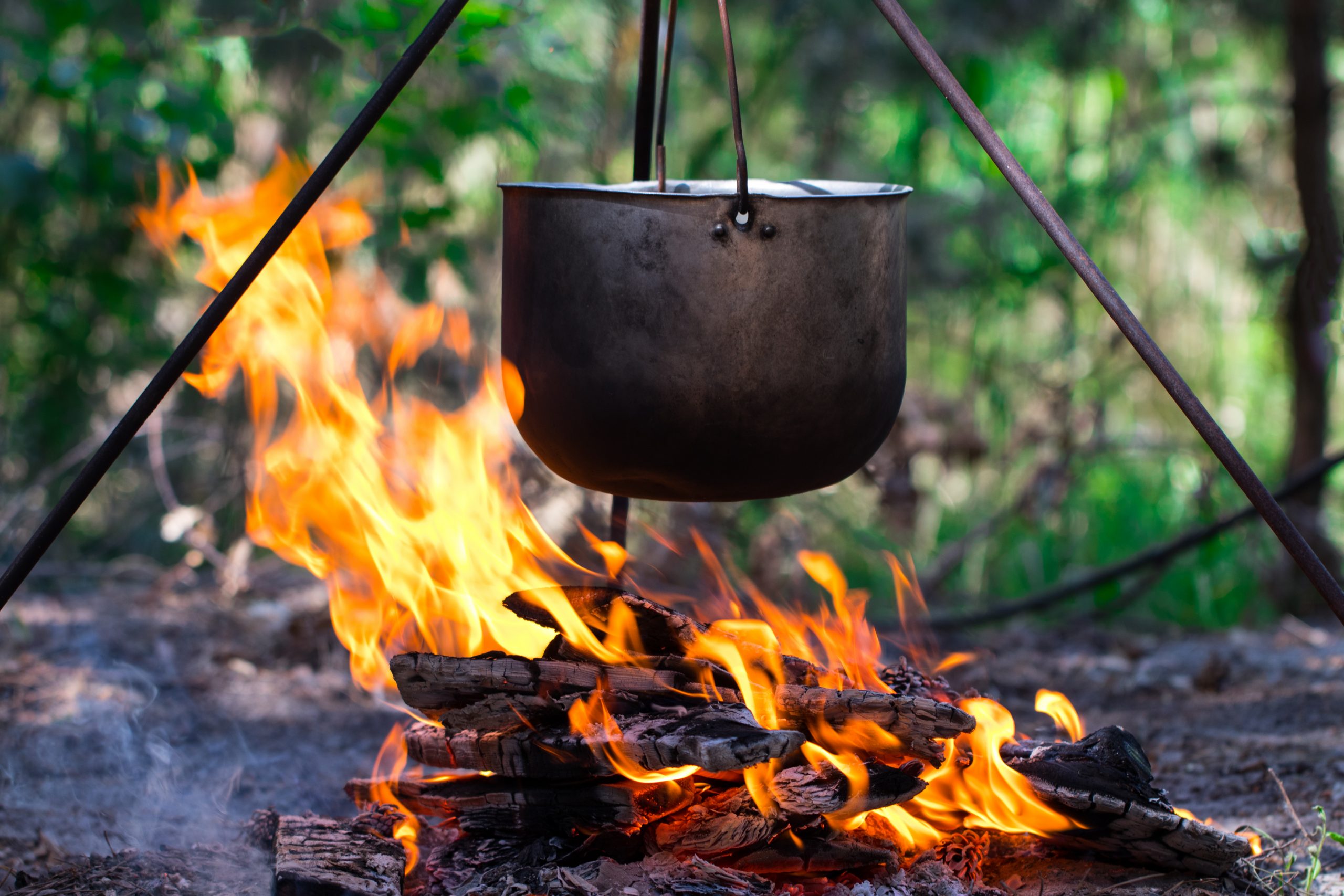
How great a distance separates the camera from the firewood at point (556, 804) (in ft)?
5.95

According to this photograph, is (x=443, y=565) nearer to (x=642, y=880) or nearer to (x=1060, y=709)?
(x=642, y=880)

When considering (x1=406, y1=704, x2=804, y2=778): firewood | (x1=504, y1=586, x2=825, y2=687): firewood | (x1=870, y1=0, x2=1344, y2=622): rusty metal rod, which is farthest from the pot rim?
(x1=406, y1=704, x2=804, y2=778): firewood

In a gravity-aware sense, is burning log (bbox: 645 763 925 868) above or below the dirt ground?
above

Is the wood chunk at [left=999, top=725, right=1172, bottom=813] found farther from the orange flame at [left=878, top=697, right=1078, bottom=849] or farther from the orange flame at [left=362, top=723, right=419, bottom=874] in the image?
the orange flame at [left=362, top=723, right=419, bottom=874]

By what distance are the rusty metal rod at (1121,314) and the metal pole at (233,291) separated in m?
0.70

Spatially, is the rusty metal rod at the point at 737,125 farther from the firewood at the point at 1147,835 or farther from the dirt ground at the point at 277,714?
the dirt ground at the point at 277,714

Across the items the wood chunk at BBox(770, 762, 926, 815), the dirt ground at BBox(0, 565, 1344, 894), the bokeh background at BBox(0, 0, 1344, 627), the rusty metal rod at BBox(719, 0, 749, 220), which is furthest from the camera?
the bokeh background at BBox(0, 0, 1344, 627)

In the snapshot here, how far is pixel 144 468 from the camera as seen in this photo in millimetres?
5148

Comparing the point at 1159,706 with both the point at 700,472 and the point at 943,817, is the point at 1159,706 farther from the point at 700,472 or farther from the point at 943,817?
the point at 700,472

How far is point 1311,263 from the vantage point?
133 inches

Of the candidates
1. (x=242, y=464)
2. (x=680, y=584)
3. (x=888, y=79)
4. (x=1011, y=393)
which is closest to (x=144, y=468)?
(x=242, y=464)

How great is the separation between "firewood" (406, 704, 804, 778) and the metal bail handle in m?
0.77

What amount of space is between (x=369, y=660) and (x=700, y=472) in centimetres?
111

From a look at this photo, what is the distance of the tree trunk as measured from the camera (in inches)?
134
